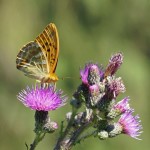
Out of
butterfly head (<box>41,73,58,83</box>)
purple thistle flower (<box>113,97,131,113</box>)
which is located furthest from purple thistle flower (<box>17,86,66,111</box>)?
purple thistle flower (<box>113,97,131,113</box>)

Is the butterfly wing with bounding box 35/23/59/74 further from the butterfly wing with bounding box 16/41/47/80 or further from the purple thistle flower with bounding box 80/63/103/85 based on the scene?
the purple thistle flower with bounding box 80/63/103/85

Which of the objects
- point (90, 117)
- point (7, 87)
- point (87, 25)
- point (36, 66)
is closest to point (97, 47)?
point (87, 25)

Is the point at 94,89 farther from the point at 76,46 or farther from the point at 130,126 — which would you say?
the point at 76,46

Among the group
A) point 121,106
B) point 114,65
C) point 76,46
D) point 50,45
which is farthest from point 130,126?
point 76,46

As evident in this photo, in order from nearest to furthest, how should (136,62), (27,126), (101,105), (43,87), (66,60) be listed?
(101,105)
(43,87)
(27,126)
(66,60)
(136,62)

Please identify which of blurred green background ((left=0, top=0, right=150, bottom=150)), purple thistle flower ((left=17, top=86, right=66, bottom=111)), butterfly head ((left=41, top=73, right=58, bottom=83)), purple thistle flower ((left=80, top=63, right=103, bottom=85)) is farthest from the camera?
blurred green background ((left=0, top=0, right=150, bottom=150))

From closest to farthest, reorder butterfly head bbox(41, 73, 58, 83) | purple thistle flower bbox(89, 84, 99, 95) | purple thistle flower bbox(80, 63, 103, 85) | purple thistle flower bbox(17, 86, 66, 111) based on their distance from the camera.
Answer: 1. purple thistle flower bbox(89, 84, 99, 95)
2. purple thistle flower bbox(80, 63, 103, 85)
3. purple thistle flower bbox(17, 86, 66, 111)
4. butterfly head bbox(41, 73, 58, 83)

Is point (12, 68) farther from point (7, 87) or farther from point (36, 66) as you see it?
point (36, 66)
